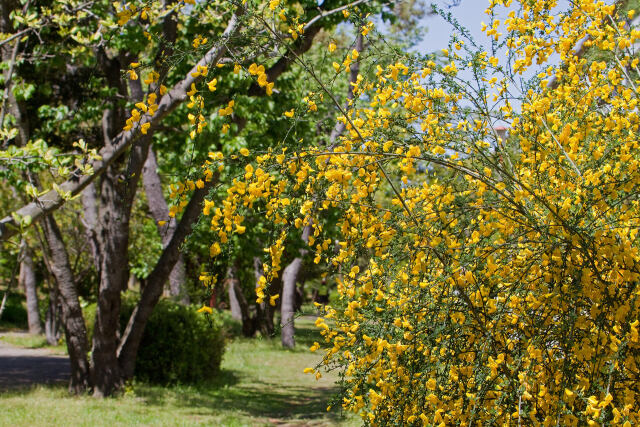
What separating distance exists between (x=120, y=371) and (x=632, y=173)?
25.0 feet

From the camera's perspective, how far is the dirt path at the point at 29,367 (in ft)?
34.2

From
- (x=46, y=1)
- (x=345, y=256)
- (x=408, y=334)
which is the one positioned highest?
(x=46, y=1)

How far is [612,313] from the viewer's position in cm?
298

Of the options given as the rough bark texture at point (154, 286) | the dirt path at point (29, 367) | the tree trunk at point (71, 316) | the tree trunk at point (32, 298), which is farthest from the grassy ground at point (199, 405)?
the tree trunk at point (32, 298)

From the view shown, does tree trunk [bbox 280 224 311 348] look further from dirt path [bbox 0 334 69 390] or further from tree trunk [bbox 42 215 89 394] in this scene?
tree trunk [bbox 42 215 89 394]

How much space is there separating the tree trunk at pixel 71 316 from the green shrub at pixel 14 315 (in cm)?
1395

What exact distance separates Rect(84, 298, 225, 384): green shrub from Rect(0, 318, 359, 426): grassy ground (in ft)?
1.30

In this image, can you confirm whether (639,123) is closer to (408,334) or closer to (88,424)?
(408,334)

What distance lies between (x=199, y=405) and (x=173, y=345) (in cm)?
189

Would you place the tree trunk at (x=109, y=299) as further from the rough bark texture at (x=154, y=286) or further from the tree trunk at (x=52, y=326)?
the tree trunk at (x=52, y=326)

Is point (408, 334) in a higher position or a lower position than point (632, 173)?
lower

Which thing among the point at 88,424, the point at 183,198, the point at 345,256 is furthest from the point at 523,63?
the point at 88,424

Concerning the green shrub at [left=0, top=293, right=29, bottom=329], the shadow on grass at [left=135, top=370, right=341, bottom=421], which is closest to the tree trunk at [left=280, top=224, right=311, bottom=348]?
the shadow on grass at [left=135, top=370, right=341, bottom=421]

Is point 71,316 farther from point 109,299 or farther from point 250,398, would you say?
point 250,398
